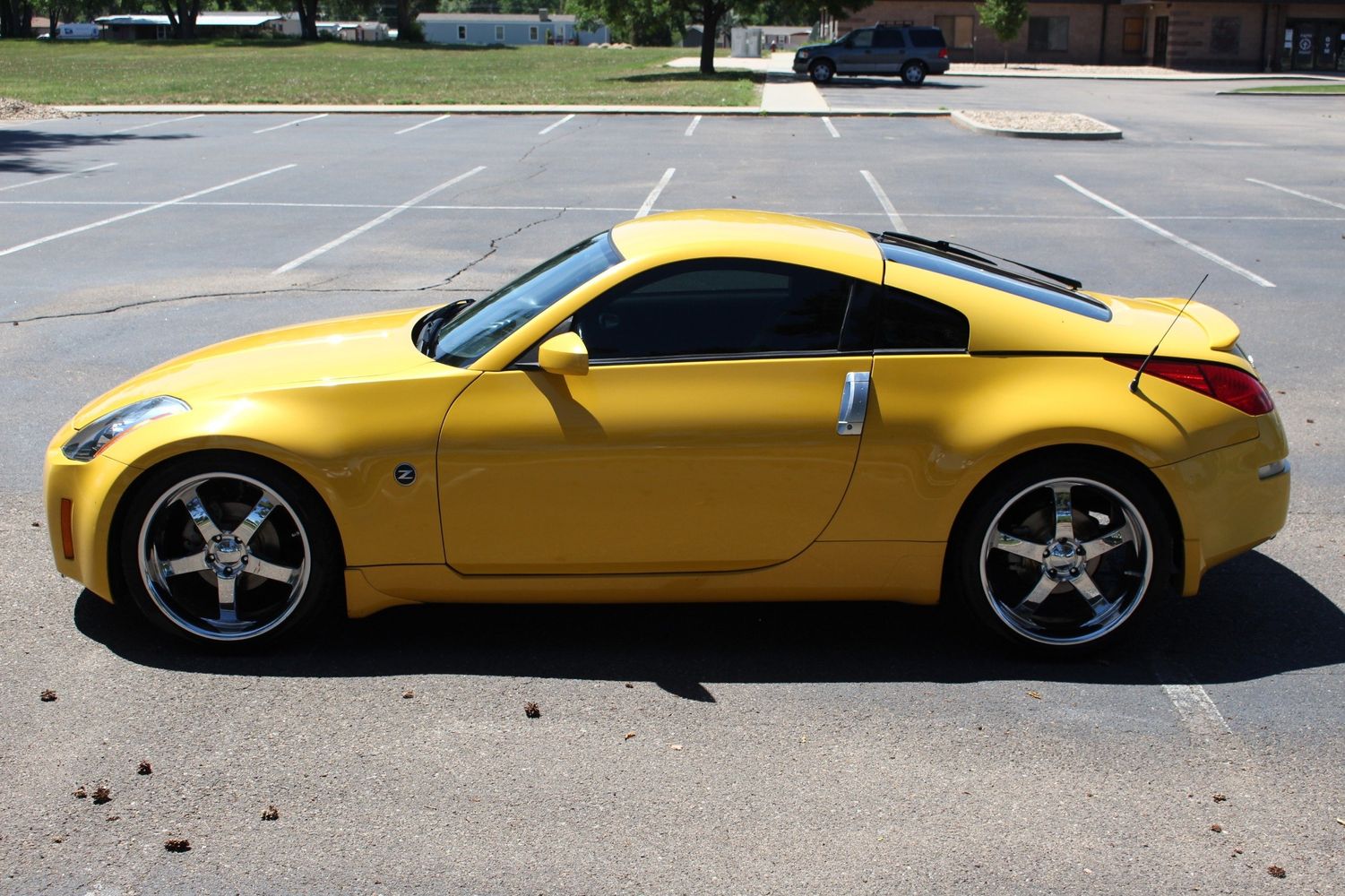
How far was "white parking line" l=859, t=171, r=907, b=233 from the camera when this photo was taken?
15.3m

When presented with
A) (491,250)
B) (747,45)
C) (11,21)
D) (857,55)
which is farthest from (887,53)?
(11,21)

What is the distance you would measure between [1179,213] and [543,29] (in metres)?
131

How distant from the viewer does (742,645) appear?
4895mm

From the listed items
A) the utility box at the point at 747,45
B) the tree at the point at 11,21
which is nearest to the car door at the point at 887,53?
the utility box at the point at 747,45

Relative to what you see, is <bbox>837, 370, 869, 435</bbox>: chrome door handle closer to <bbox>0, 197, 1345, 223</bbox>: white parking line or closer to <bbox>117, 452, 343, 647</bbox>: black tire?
<bbox>117, 452, 343, 647</bbox>: black tire

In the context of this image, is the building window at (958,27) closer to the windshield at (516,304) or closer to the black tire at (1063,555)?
the windshield at (516,304)

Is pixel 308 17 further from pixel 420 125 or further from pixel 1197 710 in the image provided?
pixel 1197 710

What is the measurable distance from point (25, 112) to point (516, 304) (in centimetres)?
2815

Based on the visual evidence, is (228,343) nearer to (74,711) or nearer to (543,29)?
(74,711)

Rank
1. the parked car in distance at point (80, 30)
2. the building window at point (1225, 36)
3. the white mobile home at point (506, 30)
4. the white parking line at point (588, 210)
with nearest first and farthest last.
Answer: the white parking line at point (588, 210) < the building window at point (1225, 36) < the parked car in distance at point (80, 30) < the white mobile home at point (506, 30)

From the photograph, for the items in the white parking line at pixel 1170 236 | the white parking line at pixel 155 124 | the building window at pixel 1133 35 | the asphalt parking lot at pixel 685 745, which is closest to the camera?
the asphalt parking lot at pixel 685 745

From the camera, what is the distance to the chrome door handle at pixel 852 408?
4547 mm

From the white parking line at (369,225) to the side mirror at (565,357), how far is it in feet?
27.2

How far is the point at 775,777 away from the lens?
157 inches
